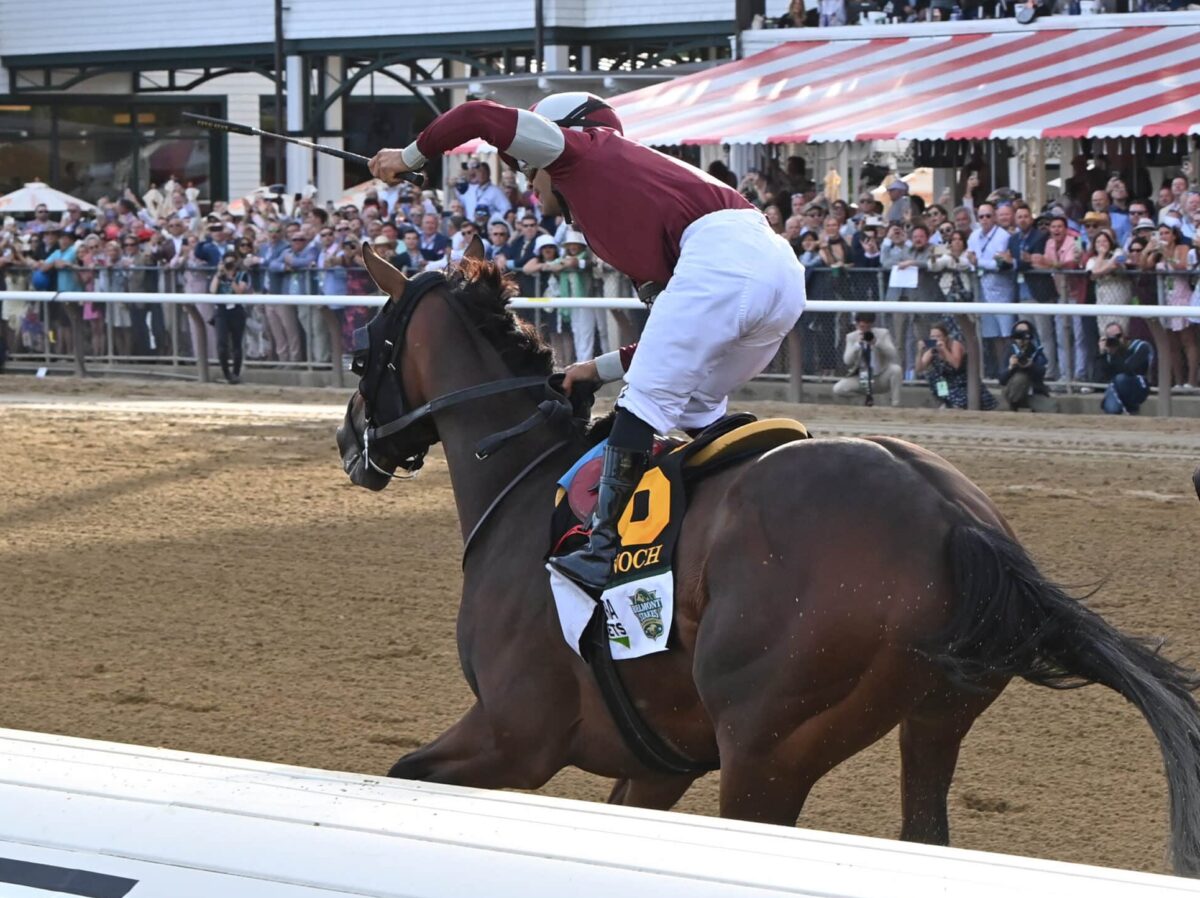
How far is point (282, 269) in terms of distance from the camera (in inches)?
548

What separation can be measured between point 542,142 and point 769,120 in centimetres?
1226

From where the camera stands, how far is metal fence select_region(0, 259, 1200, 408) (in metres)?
10.5

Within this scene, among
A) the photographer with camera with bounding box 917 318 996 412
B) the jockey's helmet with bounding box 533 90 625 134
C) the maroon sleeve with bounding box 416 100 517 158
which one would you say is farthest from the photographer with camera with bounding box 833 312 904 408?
the maroon sleeve with bounding box 416 100 517 158

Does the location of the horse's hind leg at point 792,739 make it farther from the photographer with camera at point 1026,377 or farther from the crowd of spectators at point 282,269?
the crowd of spectators at point 282,269

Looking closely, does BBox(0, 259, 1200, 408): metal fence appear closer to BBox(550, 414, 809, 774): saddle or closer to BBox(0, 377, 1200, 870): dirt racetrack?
BBox(0, 377, 1200, 870): dirt racetrack

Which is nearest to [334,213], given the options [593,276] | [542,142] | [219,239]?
[219,239]

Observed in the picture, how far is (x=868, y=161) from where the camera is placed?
21.3m

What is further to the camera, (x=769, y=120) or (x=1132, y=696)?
(x=769, y=120)

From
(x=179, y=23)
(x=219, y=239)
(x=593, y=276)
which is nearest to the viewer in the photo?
(x=593, y=276)

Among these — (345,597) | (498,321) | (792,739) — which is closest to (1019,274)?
(345,597)

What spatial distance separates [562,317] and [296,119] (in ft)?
48.2

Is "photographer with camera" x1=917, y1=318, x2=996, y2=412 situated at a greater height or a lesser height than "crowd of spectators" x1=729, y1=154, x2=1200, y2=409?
lesser

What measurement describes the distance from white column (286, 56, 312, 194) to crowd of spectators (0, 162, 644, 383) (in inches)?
342

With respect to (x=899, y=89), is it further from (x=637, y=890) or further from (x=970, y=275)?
(x=637, y=890)
